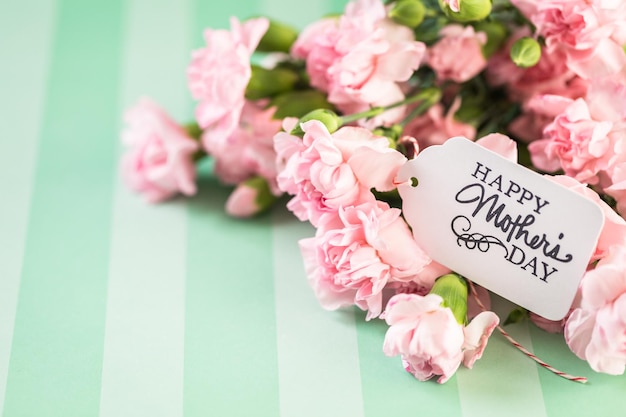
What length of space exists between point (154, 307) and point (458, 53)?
504mm

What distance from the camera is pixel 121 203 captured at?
1.25 metres

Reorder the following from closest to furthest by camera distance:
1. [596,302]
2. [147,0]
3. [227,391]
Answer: [596,302]
[227,391]
[147,0]

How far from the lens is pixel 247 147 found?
1.16 meters

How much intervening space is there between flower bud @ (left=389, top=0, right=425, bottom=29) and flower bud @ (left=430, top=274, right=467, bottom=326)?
320mm

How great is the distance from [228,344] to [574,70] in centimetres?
53

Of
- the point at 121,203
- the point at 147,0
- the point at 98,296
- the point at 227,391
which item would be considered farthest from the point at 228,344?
the point at 147,0

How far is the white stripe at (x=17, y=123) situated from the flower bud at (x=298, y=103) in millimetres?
407

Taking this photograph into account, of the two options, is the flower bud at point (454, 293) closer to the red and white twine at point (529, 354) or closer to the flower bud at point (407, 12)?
the red and white twine at point (529, 354)

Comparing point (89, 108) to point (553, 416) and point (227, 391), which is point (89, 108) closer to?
point (227, 391)

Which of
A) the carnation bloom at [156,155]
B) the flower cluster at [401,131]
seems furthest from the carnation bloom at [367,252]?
the carnation bloom at [156,155]

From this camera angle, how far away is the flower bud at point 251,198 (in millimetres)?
1188

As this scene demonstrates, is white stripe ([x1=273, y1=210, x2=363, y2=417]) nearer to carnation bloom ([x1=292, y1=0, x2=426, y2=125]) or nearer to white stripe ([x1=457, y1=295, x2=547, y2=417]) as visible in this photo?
white stripe ([x1=457, y1=295, x2=547, y2=417])

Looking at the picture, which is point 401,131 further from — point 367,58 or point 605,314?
point 605,314

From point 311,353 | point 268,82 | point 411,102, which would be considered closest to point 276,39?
point 268,82
